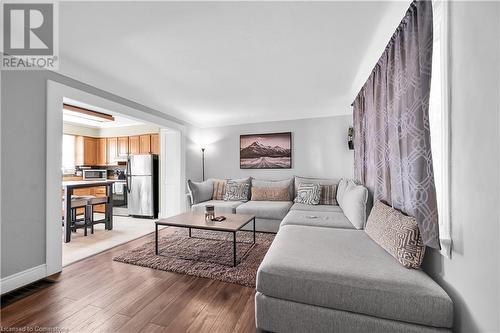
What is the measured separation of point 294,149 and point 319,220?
2155 millimetres

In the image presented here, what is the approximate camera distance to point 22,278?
1.95 meters

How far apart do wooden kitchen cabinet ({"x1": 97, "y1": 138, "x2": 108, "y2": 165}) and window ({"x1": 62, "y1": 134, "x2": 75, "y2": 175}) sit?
58cm

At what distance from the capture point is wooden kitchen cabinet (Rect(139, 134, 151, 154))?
17.3ft

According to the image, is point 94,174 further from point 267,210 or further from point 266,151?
point 267,210

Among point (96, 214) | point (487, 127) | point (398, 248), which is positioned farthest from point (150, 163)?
point (487, 127)

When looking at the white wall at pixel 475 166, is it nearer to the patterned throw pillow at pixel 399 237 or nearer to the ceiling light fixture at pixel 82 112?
the patterned throw pillow at pixel 399 237

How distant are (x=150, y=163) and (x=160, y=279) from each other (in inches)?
131

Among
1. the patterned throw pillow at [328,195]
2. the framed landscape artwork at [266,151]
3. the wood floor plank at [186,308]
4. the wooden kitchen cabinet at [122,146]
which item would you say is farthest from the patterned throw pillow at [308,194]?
the wooden kitchen cabinet at [122,146]

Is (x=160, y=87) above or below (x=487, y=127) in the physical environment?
above

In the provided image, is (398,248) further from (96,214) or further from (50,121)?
(96,214)

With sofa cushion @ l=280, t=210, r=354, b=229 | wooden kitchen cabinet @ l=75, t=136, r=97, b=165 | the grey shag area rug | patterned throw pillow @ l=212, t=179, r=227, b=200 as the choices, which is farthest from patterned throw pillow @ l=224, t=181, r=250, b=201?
wooden kitchen cabinet @ l=75, t=136, r=97, b=165

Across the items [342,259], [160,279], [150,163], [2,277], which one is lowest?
[160,279]

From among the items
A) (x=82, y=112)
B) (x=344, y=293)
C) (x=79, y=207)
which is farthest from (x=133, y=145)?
(x=344, y=293)

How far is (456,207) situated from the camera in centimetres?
111
